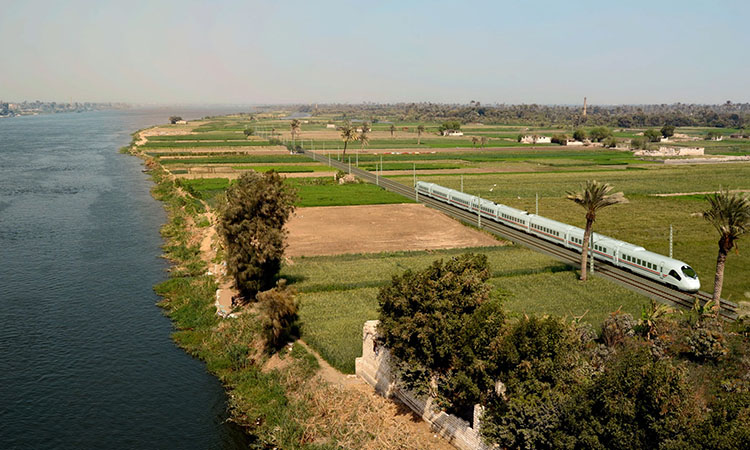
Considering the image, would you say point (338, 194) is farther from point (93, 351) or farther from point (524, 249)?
point (93, 351)

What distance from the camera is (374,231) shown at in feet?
260

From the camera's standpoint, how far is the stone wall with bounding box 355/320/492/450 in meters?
30.0

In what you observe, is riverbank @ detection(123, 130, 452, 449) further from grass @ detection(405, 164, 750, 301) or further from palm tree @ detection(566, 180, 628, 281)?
grass @ detection(405, 164, 750, 301)

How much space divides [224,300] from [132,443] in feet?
67.6

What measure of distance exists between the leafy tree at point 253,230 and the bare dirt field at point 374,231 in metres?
13.7

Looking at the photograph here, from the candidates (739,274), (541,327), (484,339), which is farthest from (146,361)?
(739,274)

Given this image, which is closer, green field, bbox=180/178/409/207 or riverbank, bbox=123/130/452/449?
riverbank, bbox=123/130/452/449

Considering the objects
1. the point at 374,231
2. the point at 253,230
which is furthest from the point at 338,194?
the point at 253,230

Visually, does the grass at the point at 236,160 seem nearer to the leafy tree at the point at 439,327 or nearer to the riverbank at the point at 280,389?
the riverbank at the point at 280,389

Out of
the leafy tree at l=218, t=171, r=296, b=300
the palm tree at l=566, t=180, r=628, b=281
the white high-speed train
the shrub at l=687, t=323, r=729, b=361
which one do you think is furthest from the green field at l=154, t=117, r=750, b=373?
the shrub at l=687, t=323, r=729, b=361

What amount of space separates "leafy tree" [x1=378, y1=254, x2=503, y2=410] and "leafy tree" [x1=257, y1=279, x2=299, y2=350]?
10.9m

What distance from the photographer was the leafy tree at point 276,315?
1706 inches

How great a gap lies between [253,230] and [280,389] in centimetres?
1678

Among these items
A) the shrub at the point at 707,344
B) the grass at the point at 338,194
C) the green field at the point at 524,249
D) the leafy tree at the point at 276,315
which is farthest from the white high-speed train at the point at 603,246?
the leafy tree at the point at 276,315
